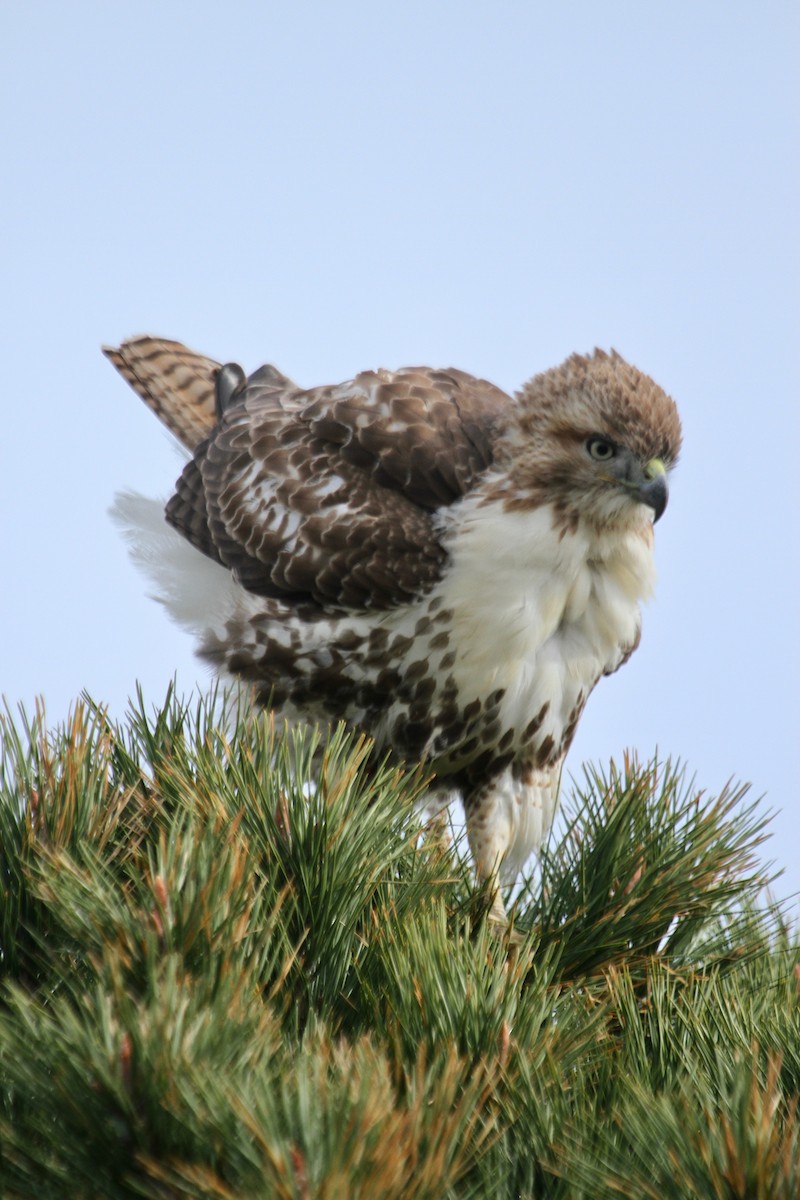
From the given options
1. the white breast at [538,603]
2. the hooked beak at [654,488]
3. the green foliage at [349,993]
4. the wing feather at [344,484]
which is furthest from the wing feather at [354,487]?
the green foliage at [349,993]

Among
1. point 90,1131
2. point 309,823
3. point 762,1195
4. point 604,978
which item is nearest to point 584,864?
point 604,978

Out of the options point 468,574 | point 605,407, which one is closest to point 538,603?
point 468,574

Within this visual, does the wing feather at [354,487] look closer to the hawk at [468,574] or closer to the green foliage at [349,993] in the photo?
the hawk at [468,574]

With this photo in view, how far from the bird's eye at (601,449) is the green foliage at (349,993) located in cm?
146

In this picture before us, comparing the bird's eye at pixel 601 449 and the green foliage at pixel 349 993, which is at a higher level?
the bird's eye at pixel 601 449

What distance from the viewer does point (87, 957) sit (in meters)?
1.99

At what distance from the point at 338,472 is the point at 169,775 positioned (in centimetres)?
244

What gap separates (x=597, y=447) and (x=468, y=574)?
59 cm

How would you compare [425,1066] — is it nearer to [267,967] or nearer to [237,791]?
[267,967]

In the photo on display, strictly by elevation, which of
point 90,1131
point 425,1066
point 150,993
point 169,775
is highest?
point 169,775

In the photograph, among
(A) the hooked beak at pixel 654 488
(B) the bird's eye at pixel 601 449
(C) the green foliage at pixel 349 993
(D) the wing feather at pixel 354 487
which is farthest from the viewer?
(D) the wing feather at pixel 354 487

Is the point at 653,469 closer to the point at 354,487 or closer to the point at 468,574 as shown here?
the point at 468,574

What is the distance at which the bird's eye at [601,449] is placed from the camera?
4.38 meters

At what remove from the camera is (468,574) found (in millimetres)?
4375
